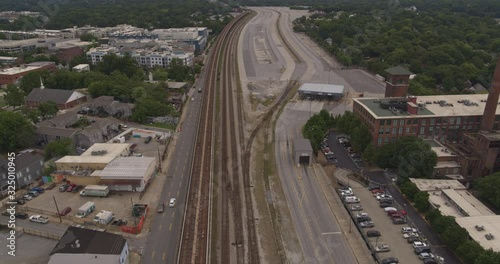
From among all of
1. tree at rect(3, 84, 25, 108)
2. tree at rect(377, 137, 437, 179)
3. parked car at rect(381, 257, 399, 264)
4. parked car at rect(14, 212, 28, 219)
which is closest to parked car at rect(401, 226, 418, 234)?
parked car at rect(381, 257, 399, 264)

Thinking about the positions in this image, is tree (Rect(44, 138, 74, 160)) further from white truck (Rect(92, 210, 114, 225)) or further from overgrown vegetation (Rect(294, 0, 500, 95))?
overgrown vegetation (Rect(294, 0, 500, 95))

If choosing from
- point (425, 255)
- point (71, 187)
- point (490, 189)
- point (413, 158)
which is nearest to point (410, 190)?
point (413, 158)

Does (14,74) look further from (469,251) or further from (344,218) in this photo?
(469,251)

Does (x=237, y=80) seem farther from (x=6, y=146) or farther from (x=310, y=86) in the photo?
(x=6, y=146)

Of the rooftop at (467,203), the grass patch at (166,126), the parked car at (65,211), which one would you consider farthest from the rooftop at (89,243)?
the rooftop at (467,203)

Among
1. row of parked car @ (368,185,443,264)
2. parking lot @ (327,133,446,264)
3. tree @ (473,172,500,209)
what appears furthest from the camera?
tree @ (473,172,500,209)

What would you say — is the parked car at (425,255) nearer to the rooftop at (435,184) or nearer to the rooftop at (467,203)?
the rooftop at (467,203)

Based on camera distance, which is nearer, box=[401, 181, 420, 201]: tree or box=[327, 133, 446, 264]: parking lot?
box=[327, 133, 446, 264]: parking lot
